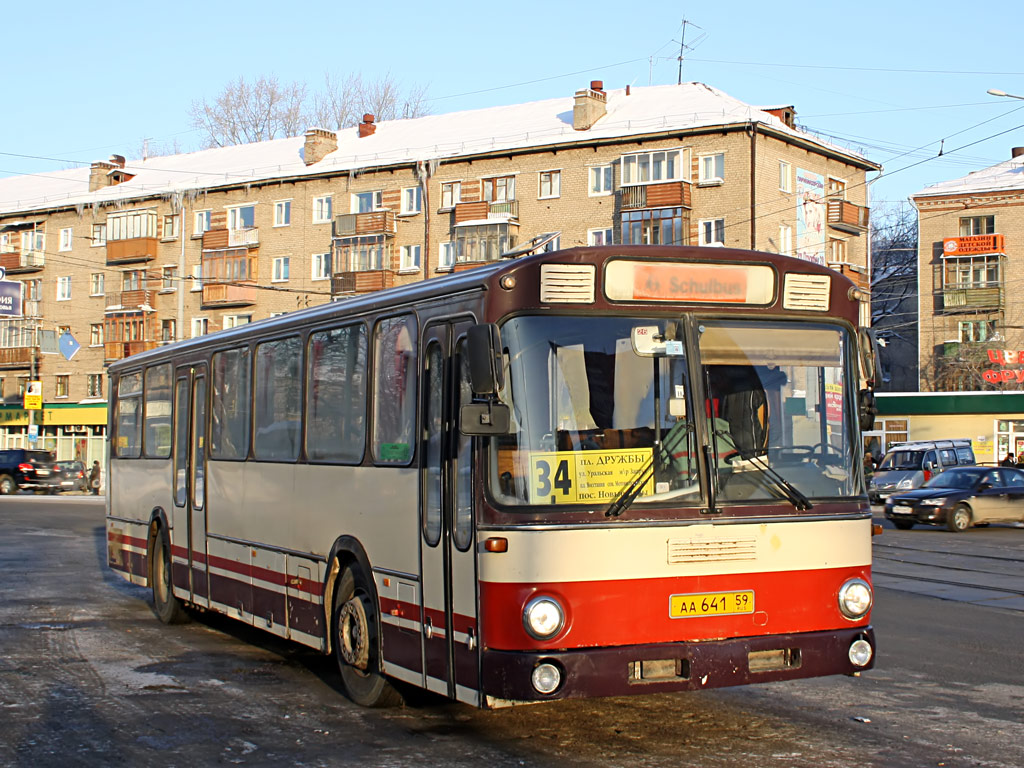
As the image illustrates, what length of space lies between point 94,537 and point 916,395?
39908 mm

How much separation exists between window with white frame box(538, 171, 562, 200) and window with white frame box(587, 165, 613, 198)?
4.69ft

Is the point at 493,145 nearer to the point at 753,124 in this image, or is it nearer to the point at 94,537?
the point at 753,124

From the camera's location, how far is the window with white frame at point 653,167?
50.3 m

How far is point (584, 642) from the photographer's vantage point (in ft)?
21.4

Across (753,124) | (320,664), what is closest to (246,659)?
(320,664)

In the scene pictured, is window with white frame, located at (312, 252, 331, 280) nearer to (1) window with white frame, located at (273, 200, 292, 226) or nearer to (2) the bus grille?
(1) window with white frame, located at (273, 200, 292, 226)

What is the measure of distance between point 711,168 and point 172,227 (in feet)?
98.3

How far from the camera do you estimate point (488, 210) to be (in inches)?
2157

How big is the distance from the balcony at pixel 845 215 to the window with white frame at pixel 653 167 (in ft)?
25.8

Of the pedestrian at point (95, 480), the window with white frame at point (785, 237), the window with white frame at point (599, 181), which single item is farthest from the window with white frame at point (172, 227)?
the window with white frame at point (785, 237)

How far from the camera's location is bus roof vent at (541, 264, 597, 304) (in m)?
6.74

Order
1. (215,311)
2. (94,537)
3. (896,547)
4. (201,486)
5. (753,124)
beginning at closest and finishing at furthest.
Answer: (201,486)
(896,547)
(94,537)
(753,124)
(215,311)

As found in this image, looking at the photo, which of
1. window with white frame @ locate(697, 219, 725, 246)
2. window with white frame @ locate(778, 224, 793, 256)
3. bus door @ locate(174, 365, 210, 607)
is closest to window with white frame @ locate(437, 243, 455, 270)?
window with white frame @ locate(697, 219, 725, 246)

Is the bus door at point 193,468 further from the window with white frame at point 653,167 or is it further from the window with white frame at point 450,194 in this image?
the window with white frame at point 450,194
